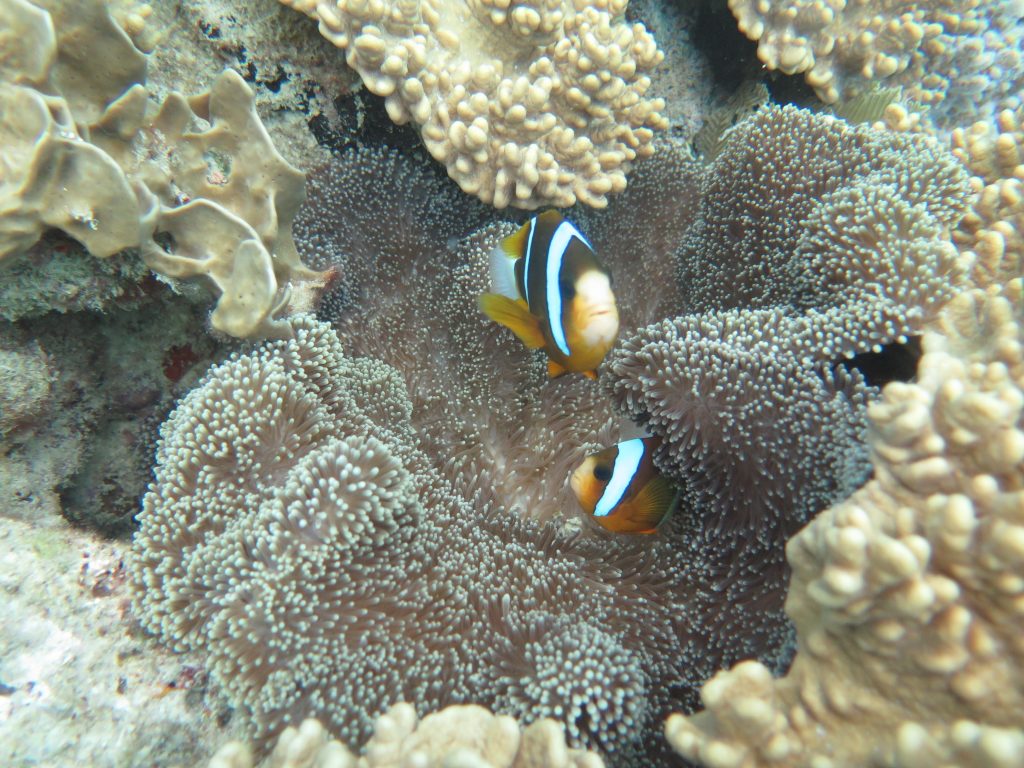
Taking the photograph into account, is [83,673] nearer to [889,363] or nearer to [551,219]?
[551,219]

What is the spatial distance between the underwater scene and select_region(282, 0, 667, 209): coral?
0.01 metres

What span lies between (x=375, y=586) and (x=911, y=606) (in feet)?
3.61

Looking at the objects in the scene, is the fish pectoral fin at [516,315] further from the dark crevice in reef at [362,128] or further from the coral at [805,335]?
the dark crevice in reef at [362,128]

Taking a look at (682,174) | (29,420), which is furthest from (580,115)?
(29,420)

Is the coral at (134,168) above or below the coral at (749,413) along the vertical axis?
above

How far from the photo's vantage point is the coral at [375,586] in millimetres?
1361

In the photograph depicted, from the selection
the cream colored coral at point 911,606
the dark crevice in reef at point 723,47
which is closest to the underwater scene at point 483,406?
the cream colored coral at point 911,606

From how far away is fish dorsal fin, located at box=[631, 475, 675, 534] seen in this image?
1.62 metres

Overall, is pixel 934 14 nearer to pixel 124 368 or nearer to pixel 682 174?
pixel 682 174

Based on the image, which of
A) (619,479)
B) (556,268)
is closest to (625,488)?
(619,479)

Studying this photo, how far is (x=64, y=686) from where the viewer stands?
4.44 feet

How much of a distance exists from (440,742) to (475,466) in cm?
87

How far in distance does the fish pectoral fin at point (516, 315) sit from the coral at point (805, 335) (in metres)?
0.25

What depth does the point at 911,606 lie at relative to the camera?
0.93 m
